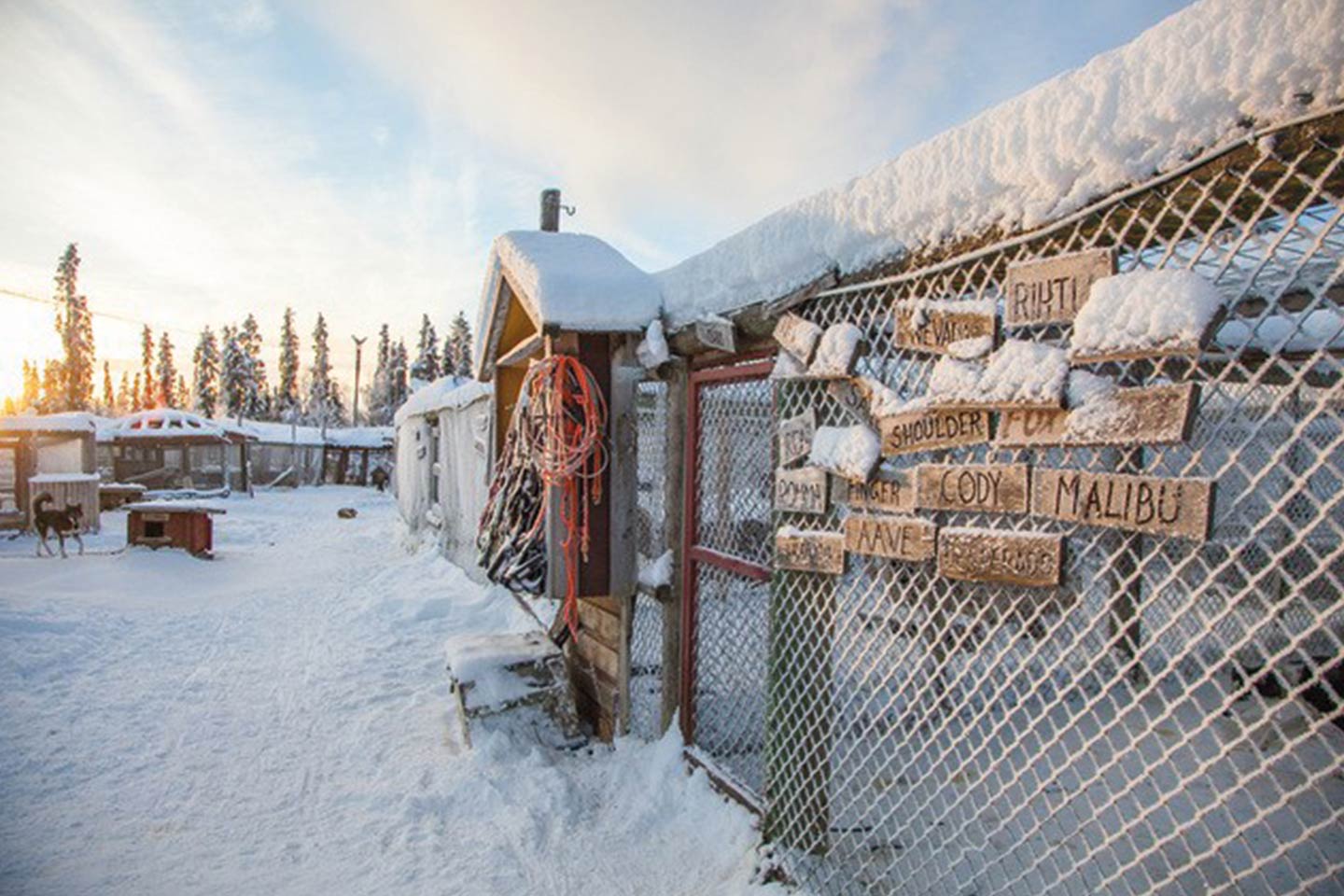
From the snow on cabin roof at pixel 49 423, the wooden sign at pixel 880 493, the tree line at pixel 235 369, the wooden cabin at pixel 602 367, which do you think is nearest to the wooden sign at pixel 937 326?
the wooden sign at pixel 880 493

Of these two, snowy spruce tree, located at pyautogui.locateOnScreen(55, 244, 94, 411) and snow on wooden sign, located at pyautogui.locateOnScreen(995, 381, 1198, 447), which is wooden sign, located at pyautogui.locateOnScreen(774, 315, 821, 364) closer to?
snow on wooden sign, located at pyautogui.locateOnScreen(995, 381, 1198, 447)

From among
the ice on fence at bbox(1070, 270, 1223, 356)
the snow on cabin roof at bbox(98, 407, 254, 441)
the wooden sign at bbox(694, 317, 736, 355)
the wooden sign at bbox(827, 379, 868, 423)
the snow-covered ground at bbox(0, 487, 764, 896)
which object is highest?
the snow on cabin roof at bbox(98, 407, 254, 441)

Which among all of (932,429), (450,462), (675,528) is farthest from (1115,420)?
(450,462)

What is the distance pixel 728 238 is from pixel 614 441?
1546 mm

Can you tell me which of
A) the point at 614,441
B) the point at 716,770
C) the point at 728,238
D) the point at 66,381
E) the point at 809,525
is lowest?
the point at 716,770

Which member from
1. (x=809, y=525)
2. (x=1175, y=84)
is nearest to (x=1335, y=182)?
(x=1175, y=84)

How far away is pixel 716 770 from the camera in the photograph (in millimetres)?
3801

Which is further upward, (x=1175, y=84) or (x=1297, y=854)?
(x=1175, y=84)

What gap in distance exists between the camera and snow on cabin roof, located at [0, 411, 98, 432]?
15008mm

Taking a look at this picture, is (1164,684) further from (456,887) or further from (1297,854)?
(456,887)

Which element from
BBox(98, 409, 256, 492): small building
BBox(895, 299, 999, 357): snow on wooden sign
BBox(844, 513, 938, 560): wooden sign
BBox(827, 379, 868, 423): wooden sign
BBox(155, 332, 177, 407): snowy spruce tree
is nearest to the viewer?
BBox(895, 299, 999, 357): snow on wooden sign

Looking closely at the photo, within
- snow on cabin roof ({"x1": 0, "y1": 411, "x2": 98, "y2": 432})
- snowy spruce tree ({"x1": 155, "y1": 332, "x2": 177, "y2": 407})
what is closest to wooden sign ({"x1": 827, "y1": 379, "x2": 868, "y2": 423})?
snow on cabin roof ({"x1": 0, "y1": 411, "x2": 98, "y2": 432})

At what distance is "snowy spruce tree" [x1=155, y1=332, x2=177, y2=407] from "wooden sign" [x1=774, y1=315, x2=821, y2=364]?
234 ft

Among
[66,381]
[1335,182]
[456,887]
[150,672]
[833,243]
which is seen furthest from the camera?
[66,381]
